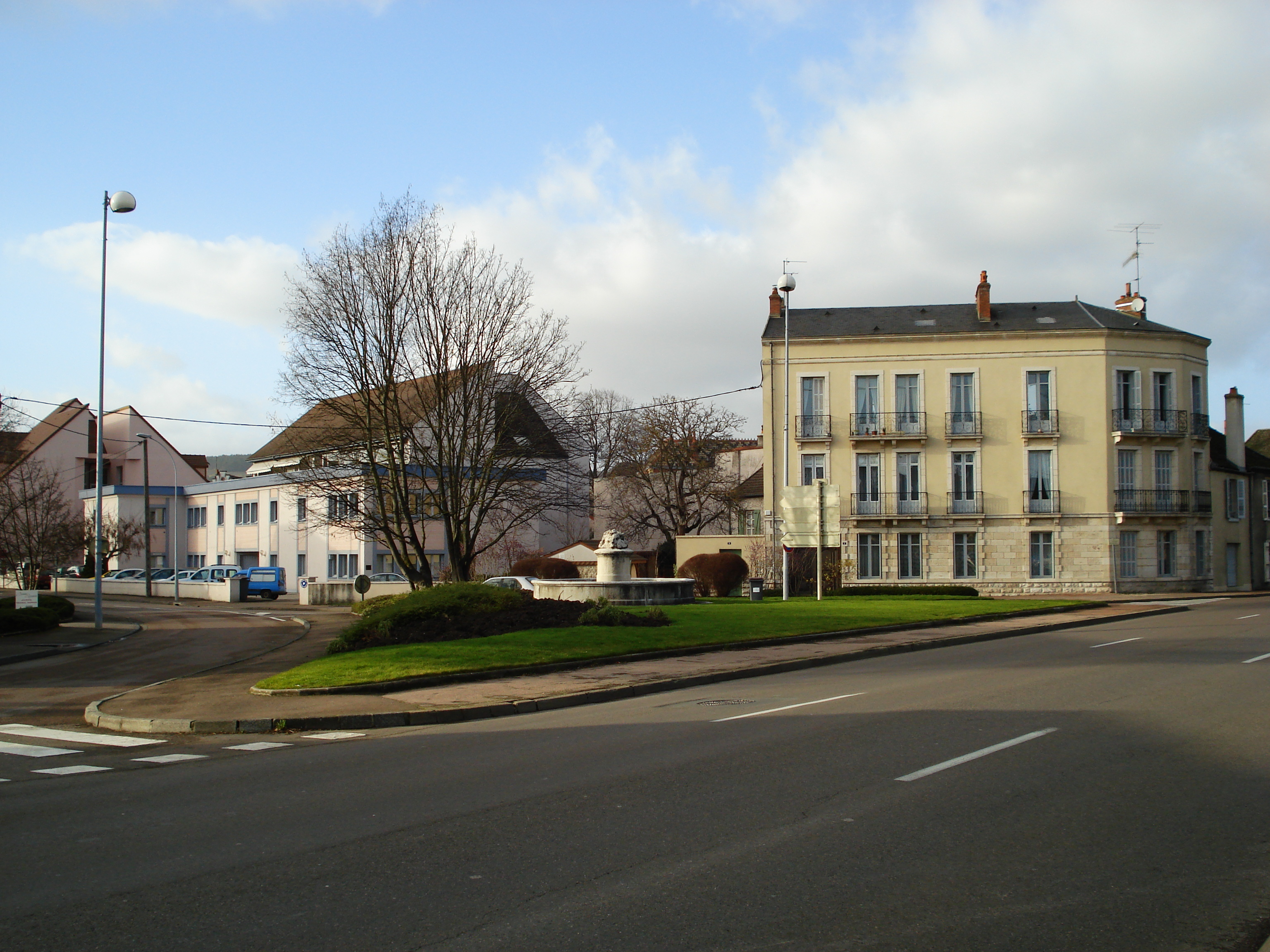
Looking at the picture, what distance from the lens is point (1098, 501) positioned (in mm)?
48375

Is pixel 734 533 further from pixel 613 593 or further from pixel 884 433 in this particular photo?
pixel 613 593

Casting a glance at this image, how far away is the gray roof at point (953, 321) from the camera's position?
163 feet

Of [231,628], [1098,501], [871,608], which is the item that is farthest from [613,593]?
[1098,501]

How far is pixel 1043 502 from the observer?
48.8 meters

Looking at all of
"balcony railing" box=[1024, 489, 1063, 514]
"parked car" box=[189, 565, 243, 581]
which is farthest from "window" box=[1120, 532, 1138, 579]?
"parked car" box=[189, 565, 243, 581]

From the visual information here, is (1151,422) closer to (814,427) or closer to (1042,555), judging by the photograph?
(1042,555)

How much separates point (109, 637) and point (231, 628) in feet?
11.4

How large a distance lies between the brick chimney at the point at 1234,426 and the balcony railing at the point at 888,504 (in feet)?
58.8

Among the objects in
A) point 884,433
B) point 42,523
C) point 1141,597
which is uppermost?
point 884,433

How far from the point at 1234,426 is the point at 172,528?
64.5 meters

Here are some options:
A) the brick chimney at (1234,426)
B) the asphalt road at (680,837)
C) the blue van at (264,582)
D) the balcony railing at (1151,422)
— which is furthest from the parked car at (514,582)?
the brick chimney at (1234,426)

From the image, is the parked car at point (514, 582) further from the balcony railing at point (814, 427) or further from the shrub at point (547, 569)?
the balcony railing at point (814, 427)

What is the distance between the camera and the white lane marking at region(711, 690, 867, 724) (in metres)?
11.6

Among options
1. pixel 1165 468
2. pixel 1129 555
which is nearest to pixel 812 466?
pixel 1129 555
